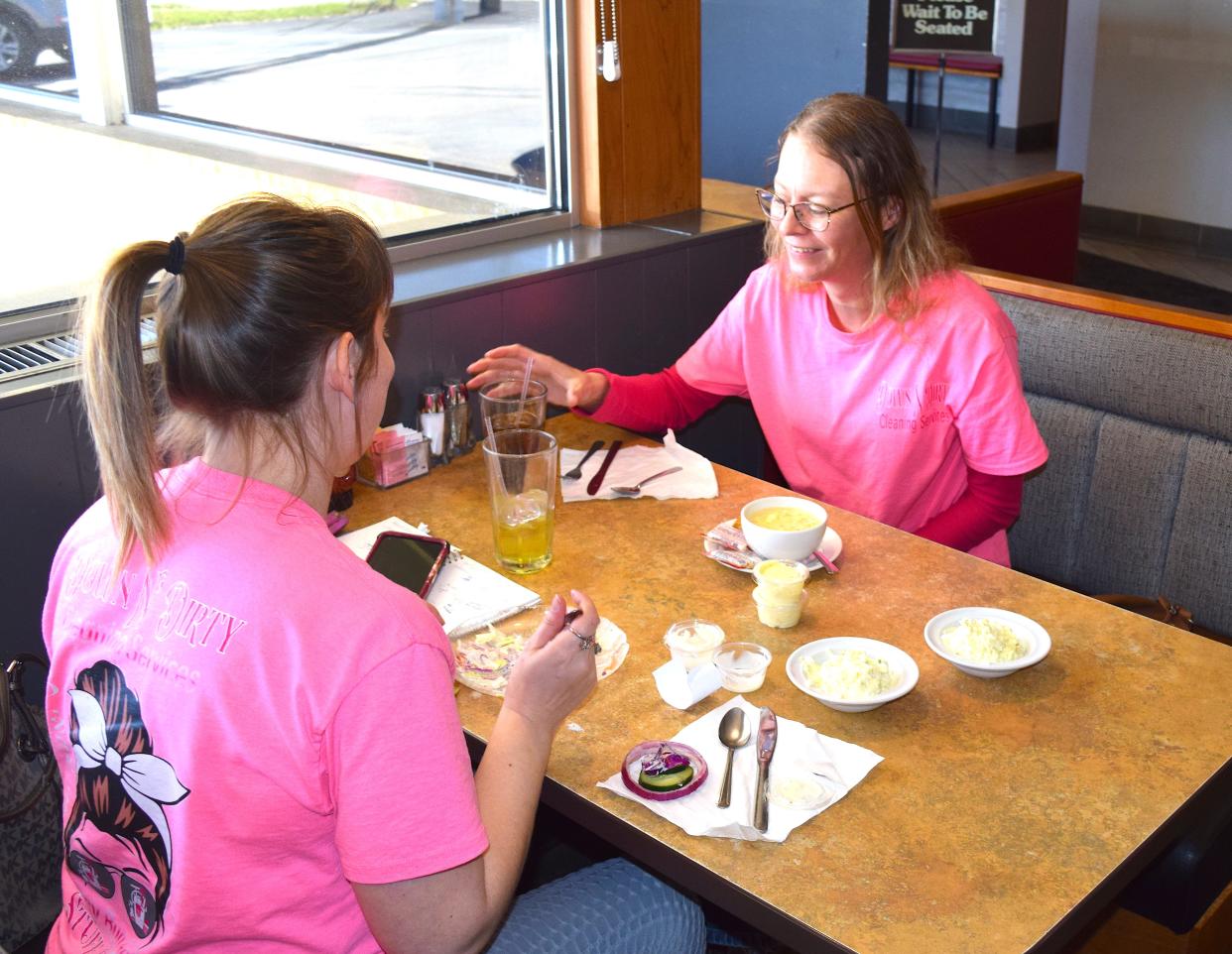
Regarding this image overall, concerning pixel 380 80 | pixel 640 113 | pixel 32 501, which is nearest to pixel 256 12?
pixel 380 80

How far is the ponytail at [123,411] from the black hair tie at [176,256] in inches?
1.2

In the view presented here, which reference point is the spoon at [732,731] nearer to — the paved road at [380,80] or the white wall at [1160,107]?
the paved road at [380,80]

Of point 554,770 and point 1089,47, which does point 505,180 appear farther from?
point 1089,47

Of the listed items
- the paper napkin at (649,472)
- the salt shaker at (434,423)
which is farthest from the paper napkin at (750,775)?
the salt shaker at (434,423)

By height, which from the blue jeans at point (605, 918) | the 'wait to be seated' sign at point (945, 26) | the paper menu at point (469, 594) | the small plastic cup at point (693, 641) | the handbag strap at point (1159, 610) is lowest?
the blue jeans at point (605, 918)

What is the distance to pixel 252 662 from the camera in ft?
3.34

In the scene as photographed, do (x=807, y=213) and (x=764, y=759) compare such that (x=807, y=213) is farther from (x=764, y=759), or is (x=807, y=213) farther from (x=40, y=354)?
(x=40, y=354)

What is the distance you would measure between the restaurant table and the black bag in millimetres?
524

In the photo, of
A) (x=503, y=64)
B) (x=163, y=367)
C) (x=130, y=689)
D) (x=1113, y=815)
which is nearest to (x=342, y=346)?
(x=163, y=367)

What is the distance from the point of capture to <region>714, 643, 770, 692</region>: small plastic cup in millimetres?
1466

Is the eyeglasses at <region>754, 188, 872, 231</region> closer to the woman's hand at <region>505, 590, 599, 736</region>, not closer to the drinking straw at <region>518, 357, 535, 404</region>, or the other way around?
the drinking straw at <region>518, 357, 535, 404</region>

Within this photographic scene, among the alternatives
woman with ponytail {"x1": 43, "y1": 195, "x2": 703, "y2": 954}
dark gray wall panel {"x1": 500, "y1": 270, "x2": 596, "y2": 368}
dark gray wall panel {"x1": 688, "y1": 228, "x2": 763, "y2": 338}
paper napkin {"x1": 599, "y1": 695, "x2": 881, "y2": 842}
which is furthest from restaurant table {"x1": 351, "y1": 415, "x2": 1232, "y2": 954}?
dark gray wall panel {"x1": 688, "y1": 228, "x2": 763, "y2": 338}

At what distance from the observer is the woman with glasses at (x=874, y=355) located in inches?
77.7

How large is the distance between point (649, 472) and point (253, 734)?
1103mm
